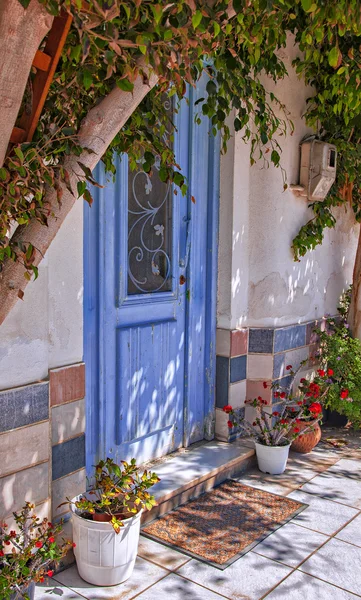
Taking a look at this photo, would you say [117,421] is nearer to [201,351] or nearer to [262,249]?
[201,351]

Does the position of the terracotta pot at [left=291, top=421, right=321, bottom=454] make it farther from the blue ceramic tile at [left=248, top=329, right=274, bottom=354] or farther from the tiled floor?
the tiled floor

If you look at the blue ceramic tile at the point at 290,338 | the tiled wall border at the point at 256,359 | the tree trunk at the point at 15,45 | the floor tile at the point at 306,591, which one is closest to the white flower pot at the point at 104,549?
the floor tile at the point at 306,591

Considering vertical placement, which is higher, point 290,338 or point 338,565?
point 290,338

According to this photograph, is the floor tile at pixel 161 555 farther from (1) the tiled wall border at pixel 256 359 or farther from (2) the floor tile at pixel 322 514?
(1) the tiled wall border at pixel 256 359

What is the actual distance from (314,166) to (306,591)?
10.6 feet

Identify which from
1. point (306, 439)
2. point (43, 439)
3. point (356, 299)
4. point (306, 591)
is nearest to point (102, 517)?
point (43, 439)

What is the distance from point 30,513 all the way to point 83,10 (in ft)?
7.27

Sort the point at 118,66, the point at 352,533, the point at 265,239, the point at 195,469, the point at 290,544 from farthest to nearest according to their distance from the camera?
1. the point at 265,239
2. the point at 195,469
3. the point at 352,533
4. the point at 290,544
5. the point at 118,66

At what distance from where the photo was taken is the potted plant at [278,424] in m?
4.23

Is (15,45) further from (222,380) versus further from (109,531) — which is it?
(222,380)

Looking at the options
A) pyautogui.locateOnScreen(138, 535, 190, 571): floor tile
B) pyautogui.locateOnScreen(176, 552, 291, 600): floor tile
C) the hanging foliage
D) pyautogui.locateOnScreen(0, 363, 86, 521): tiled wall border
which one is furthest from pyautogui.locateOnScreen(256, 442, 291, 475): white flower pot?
the hanging foliage

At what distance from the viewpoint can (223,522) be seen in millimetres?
3557

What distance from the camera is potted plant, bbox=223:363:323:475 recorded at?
4230 millimetres

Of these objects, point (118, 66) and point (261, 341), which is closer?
point (118, 66)
